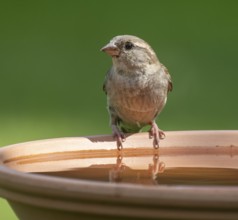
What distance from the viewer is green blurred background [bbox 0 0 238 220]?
412 centimetres

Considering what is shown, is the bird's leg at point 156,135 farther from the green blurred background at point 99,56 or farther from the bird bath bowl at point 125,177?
the green blurred background at point 99,56

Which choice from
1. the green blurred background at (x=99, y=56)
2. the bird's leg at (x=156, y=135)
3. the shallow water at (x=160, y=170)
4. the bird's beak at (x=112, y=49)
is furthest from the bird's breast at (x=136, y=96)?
the green blurred background at (x=99, y=56)

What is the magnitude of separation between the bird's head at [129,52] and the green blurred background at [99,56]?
0.95m

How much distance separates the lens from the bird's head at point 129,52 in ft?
9.53

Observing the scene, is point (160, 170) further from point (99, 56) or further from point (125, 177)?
point (99, 56)

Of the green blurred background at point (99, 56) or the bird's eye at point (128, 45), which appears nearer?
the bird's eye at point (128, 45)

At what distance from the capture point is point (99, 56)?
4449 millimetres

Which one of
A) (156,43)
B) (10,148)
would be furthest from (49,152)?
(156,43)

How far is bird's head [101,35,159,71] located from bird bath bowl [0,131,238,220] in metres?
0.54

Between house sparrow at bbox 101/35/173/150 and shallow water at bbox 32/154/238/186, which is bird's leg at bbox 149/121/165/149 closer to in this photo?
shallow water at bbox 32/154/238/186

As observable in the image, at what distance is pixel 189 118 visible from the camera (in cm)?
409

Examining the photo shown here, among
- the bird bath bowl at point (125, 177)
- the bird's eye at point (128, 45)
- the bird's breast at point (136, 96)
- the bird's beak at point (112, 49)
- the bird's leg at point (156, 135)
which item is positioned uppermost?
the bird's eye at point (128, 45)

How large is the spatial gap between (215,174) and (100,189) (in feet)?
2.09

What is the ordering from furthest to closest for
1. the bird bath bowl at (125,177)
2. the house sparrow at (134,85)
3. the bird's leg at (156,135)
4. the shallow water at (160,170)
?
the house sparrow at (134,85) → the bird's leg at (156,135) → the shallow water at (160,170) → the bird bath bowl at (125,177)
